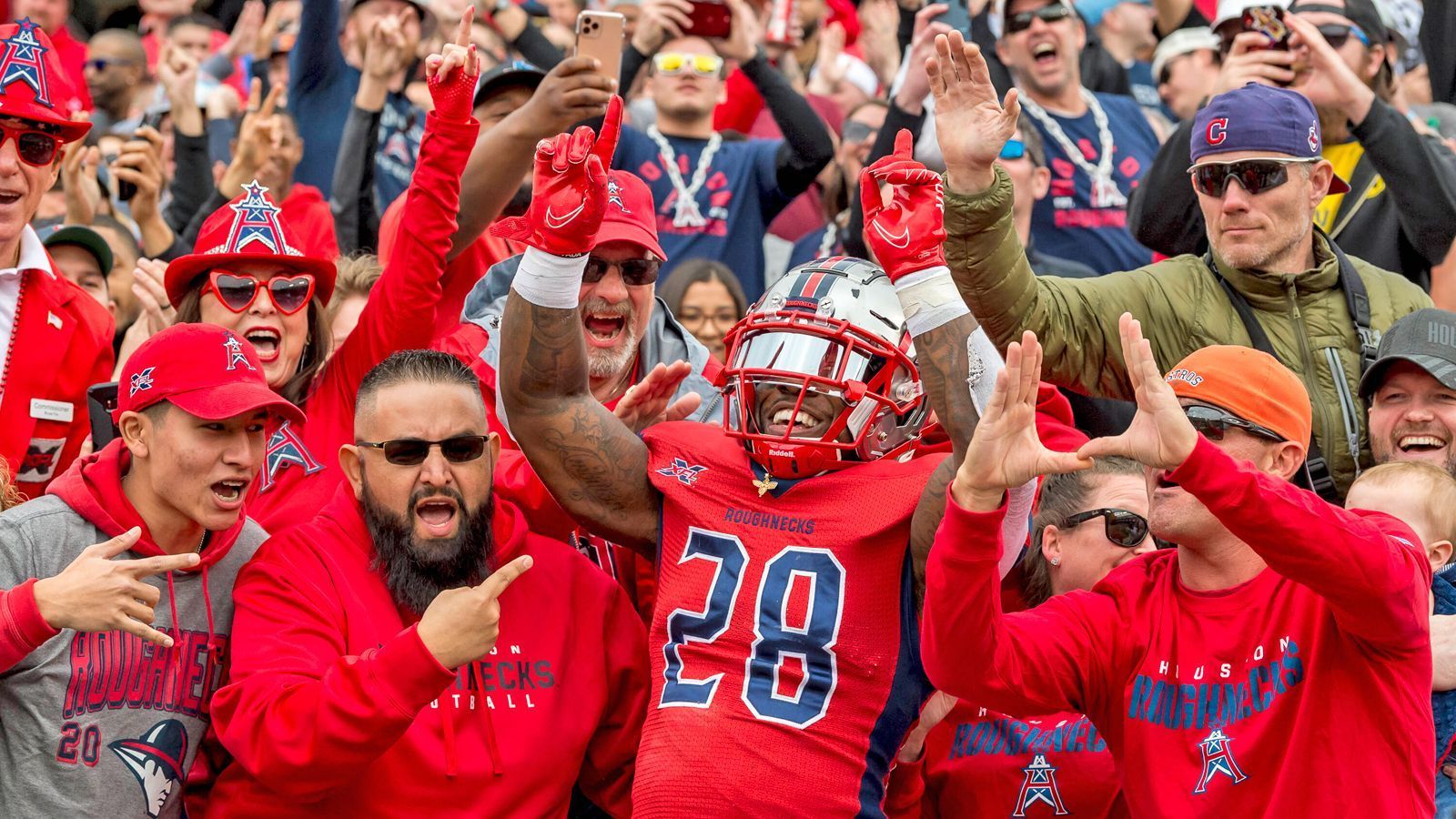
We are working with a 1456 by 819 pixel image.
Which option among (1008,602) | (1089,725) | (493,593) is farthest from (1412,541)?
(493,593)

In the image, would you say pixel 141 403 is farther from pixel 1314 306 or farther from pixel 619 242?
pixel 1314 306

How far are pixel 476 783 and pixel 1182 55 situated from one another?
19.5 ft

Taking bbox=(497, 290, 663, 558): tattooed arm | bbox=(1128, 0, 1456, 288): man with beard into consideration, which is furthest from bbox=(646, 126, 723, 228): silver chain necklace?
bbox=(497, 290, 663, 558): tattooed arm

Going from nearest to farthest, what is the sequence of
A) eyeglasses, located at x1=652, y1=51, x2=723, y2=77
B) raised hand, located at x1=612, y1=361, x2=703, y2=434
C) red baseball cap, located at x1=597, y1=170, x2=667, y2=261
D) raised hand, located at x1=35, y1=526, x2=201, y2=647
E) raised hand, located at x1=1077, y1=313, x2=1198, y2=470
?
raised hand, located at x1=1077, y1=313, x2=1198, y2=470
raised hand, located at x1=35, y1=526, x2=201, y2=647
raised hand, located at x1=612, y1=361, x2=703, y2=434
red baseball cap, located at x1=597, y1=170, x2=667, y2=261
eyeglasses, located at x1=652, y1=51, x2=723, y2=77

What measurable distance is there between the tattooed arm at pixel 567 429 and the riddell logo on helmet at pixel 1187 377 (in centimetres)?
135

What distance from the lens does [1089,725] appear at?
16.3ft

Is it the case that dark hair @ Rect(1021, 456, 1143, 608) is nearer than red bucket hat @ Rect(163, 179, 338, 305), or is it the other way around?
dark hair @ Rect(1021, 456, 1143, 608)

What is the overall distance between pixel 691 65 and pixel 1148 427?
15.8ft

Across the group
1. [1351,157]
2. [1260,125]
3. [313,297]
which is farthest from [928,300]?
[1351,157]

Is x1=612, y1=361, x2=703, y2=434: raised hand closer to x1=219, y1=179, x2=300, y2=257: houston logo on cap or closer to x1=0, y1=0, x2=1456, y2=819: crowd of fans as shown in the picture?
x1=0, y1=0, x2=1456, y2=819: crowd of fans

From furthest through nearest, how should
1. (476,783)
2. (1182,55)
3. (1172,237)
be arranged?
(1182,55), (1172,237), (476,783)

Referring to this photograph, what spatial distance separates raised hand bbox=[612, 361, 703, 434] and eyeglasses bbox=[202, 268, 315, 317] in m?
1.18

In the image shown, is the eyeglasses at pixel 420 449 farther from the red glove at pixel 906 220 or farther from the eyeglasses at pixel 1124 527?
the eyeglasses at pixel 1124 527

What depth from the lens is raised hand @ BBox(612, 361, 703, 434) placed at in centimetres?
495
